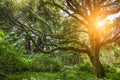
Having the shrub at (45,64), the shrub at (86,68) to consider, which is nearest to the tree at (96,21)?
the shrub at (86,68)

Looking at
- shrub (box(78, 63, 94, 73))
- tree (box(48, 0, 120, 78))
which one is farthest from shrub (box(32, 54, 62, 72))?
tree (box(48, 0, 120, 78))

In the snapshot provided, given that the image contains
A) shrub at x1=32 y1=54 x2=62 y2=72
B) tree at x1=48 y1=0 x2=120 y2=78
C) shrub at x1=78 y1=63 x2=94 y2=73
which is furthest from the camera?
shrub at x1=32 y1=54 x2=62 y2=72

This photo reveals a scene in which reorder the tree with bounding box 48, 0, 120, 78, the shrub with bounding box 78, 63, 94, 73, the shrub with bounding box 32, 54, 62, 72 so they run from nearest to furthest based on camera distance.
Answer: the tree with bounding box 48, 0, 120, 78
the shrub with bounding box 78, 63, 94, 73
the shrub with bounding box 32, 54, 62, 72

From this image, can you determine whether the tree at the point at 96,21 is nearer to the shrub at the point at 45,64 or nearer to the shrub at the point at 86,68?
the shrub at the point at 86,68

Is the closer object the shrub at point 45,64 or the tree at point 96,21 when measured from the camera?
the tree at point 96,21

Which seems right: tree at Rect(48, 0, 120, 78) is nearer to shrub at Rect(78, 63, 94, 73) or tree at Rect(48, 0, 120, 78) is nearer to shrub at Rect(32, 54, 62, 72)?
shrub at Rect(78, 63, 94, 73)

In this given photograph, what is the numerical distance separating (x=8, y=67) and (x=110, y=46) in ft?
36.4

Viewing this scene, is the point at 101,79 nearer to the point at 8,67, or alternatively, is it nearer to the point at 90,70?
the point at 90,70

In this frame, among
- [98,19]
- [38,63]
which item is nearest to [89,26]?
[98,19]

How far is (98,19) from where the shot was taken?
18.1 meters

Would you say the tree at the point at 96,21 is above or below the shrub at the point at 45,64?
above

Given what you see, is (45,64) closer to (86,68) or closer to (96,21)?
(86,68)

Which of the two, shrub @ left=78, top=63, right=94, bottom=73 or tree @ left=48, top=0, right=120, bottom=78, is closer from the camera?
tree @ left=48, top=0, right=120, bottom=78

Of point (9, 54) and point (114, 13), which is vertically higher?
point (114, 13)
